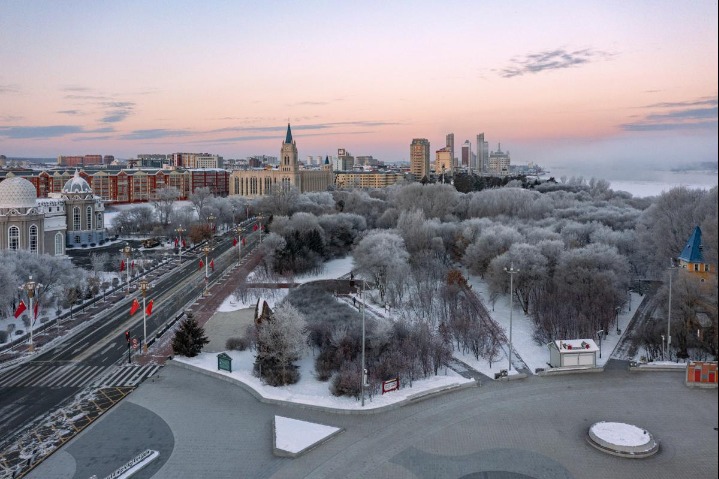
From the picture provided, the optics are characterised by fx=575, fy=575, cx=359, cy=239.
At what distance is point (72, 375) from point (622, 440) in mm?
19836

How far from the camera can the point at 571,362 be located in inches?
892

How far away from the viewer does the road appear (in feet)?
64.2

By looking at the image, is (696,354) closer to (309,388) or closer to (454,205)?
(309,388)

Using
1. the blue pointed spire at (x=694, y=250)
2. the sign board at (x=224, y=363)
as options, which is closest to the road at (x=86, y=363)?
the sign board at (x=224, y=363)

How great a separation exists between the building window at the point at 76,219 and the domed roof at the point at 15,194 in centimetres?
1332

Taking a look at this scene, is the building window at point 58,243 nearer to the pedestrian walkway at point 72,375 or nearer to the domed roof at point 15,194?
the domed roof at point 15,194

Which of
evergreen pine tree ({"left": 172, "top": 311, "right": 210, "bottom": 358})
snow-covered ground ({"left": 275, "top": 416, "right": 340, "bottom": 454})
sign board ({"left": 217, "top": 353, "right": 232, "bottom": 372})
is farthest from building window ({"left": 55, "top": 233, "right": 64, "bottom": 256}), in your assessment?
snow-covered ground ({"left": 275, "top": 416, "right": 340, "bottom": 454})

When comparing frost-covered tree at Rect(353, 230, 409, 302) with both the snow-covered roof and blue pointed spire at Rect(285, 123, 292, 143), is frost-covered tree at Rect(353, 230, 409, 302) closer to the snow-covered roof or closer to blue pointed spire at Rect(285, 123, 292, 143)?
the snow-covered roof

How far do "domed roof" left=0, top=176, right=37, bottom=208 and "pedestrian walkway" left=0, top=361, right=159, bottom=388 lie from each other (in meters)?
27.3

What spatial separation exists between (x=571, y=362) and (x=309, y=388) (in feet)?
34.0

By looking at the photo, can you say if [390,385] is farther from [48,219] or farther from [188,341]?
[48,219]

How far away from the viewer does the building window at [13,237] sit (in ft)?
150

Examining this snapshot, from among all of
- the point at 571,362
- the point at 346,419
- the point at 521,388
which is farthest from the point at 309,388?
the point at 571,362

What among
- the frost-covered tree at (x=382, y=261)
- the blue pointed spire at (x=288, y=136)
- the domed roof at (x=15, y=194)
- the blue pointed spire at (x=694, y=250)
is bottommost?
the frost-covered tree at (x=382, y=261)
